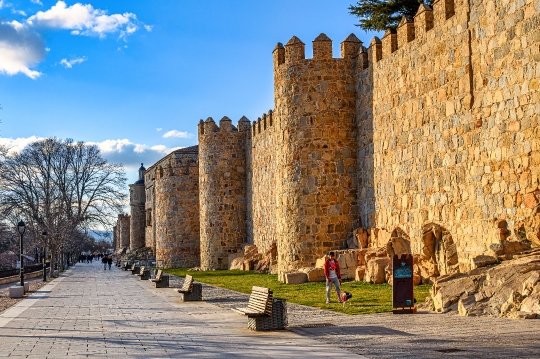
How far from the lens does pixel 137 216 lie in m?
73.8

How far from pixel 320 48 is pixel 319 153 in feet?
10.6

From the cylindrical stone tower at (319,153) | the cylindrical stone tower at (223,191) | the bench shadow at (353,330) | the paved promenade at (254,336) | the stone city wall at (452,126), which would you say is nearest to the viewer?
the paved promenade at (254,336)

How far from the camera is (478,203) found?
617 inches

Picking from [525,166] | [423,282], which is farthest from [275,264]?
[525,166]

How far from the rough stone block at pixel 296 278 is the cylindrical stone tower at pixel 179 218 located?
20.9m

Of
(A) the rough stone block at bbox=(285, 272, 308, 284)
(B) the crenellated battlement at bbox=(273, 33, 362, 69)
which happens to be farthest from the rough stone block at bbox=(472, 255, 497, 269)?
(B) the crenellated battlement at bbox=(273, 33, 362, 69)

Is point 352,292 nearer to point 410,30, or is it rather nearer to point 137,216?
point 410,30

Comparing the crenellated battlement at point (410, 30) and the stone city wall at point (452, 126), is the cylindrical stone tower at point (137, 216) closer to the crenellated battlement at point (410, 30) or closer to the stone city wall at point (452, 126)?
the stone city wall at point (452, 126)

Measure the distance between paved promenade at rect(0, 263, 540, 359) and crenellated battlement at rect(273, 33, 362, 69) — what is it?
10174 millimetres

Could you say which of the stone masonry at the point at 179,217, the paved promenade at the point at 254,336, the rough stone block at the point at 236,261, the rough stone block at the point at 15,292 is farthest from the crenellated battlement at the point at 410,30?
the stone masonry at the point at 179,217

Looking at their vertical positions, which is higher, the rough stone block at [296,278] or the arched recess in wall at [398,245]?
the arched recess in wall at [398,245]

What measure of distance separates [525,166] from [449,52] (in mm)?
4106

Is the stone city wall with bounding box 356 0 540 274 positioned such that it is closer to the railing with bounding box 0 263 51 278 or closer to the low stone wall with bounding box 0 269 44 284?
the low stone wall with bounding box 0 269 44 284

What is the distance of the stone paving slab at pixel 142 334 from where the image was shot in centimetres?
885
